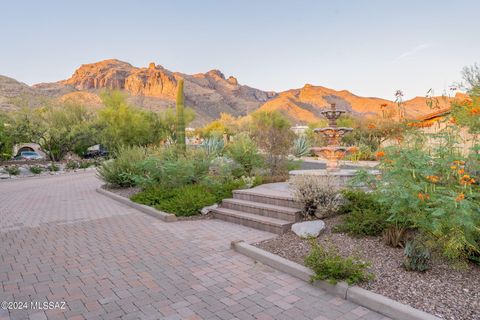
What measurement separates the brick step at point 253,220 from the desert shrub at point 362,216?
3.12ft

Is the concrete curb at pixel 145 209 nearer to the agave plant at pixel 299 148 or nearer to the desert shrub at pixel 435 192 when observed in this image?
the desert shrub at pixel 435 192

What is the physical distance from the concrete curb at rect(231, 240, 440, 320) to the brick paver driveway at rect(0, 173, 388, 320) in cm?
8

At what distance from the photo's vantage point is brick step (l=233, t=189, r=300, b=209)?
6.14m

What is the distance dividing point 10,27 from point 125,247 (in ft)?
83.2

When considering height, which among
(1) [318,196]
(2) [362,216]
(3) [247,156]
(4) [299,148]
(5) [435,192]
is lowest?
(2) [362,216]

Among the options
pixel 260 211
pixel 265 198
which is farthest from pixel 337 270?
pixel 265 198

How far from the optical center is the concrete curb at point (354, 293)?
8.84 ft

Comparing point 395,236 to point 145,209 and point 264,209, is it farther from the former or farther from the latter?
point 145,209

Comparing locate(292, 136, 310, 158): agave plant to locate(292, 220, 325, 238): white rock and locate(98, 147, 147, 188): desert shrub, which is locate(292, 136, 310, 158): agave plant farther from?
locate(292, 220, 325, 238): white rock

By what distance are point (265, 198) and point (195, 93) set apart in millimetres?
96428

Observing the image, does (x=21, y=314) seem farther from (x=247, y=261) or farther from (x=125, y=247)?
(x=247, y=261)

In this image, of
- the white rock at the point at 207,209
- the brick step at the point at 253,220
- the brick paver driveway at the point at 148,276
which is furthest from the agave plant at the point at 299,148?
the brick paver driveway at the point at 148,276

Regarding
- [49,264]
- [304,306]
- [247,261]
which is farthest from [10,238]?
[304,306]

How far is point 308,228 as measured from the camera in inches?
197
